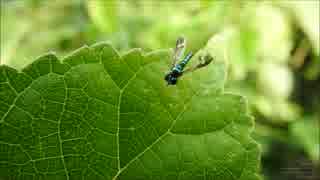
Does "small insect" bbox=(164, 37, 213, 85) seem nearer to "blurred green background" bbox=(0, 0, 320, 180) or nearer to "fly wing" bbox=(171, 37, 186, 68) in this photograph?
"fly wing" bbox=(171, 37, 186, 68)

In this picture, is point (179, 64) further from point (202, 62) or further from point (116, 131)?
point (116, 131)

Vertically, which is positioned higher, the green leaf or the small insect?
the small insect

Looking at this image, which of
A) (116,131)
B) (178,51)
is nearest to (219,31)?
(178,51)

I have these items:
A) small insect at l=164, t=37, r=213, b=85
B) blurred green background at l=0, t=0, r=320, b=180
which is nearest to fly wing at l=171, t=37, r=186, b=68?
small insect at l=164, t=37, r=213, b=85

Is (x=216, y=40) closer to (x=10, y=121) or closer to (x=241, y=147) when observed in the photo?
(x=241, y=147)

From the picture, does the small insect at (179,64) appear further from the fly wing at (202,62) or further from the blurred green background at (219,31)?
the blurred green background at (219,31)

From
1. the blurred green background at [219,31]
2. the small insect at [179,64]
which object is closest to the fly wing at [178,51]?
the small insect at [179,64]

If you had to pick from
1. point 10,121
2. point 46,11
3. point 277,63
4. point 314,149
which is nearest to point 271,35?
point 277,63
